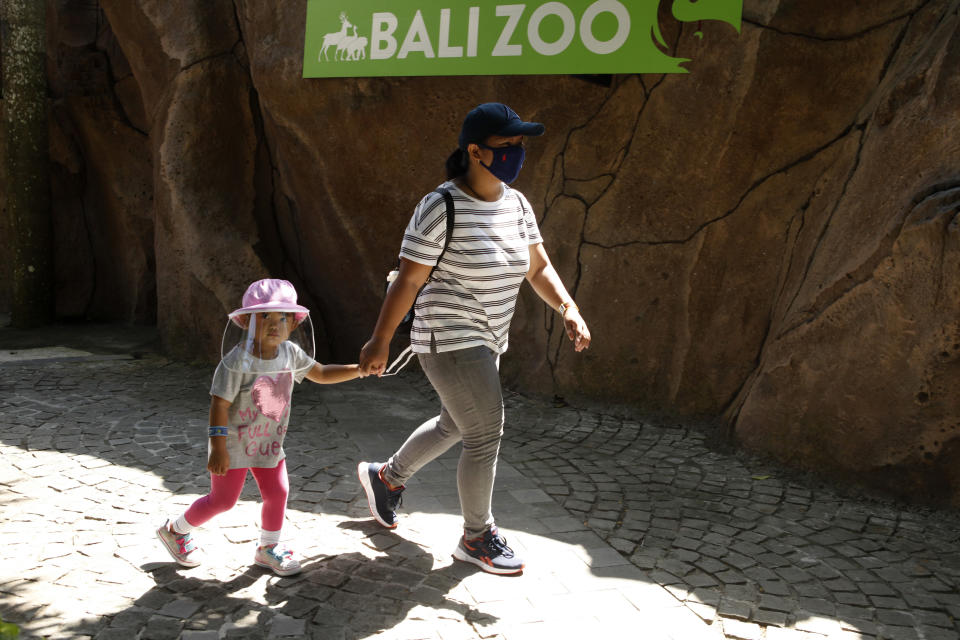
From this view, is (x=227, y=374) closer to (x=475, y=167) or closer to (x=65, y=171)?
(x=475, y=167)

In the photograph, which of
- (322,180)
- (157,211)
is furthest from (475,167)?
(157,211)

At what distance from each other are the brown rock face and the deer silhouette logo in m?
0.23

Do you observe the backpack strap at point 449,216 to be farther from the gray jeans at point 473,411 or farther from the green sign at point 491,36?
→ the green sign at point 491,36

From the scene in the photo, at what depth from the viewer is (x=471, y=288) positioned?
2994 mm

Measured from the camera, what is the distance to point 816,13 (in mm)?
4887

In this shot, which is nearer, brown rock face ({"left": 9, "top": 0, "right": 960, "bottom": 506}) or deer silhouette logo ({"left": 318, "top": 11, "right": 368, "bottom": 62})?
brown rock face ({"left": 9, "top": 0, "right": 960, "bottom": 506})

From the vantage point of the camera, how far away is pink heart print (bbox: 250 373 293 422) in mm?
2949

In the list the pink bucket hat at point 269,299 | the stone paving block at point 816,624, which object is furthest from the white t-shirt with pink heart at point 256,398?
the stone paving block at point 816,624

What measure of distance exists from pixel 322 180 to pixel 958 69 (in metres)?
4.24

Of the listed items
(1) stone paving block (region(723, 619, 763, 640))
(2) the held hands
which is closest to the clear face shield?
(2) the held hands

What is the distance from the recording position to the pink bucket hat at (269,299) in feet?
9.33

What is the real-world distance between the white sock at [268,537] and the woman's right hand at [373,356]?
704 mm

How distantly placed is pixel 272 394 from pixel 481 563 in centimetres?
101

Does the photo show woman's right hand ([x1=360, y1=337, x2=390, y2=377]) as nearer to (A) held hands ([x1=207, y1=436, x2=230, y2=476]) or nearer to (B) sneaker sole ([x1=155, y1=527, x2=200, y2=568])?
(A) held hands ([x1=207, y1=436, x2=230, y2=476])
